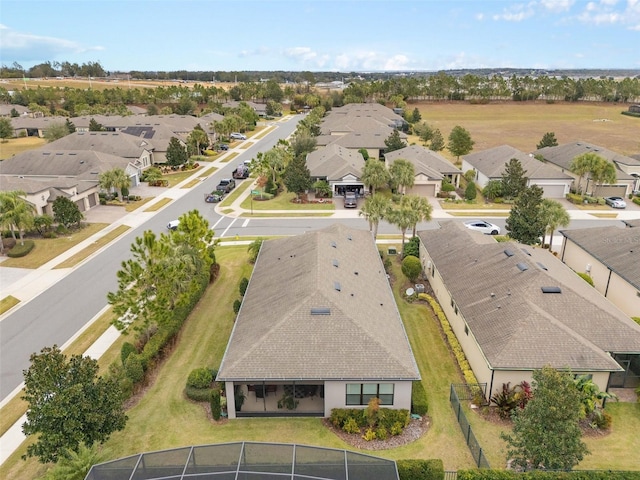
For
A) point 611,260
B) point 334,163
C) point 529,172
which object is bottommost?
point 611,260

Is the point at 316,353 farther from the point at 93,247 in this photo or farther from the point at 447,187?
the point at 447,187

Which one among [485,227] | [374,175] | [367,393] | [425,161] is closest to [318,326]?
[367,393]

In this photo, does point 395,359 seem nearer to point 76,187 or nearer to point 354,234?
point 354,234

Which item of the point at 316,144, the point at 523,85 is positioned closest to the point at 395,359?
the point at 316,144

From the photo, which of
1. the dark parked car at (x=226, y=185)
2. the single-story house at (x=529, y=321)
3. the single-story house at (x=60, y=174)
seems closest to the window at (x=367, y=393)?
the single-story house at (x=529, y=321)

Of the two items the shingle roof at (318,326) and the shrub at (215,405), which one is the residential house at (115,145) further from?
the shrub at (215,405)

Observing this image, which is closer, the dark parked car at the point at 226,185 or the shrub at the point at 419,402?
the shrub at the point at 419,402

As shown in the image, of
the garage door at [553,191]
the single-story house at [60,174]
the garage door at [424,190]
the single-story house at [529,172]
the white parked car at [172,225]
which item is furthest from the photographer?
the garage door at [424,190]
